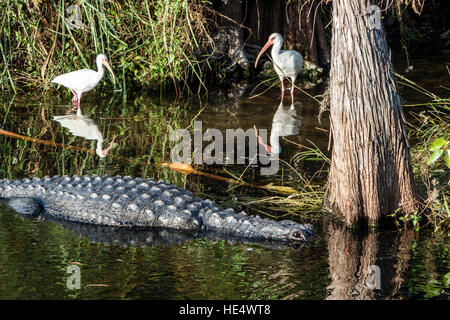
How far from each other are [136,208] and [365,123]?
1763 mm

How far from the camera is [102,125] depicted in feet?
24.7

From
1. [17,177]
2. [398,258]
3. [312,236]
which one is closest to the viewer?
[398,258]

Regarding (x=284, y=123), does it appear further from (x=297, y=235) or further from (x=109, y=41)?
(x=297, y=235)

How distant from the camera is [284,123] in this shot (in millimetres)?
7496

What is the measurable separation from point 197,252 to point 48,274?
96 centimetres

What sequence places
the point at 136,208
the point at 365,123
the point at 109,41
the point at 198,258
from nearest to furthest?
the point at 198,258
the point at 365,123
the point at 136,208
the point at 109,41

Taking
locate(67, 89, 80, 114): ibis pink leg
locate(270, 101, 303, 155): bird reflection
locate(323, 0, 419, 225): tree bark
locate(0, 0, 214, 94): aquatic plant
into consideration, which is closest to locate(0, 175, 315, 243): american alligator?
locate(323, 0, 419, 225): tree bark

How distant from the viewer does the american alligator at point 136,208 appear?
177 inches

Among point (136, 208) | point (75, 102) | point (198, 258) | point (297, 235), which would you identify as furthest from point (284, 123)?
point (198, 258)

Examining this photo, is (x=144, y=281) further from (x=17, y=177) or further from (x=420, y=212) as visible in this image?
(x=17, y=177)

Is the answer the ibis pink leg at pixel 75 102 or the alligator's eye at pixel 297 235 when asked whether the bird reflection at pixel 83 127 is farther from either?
the alligator's eye at pixel 297 235
